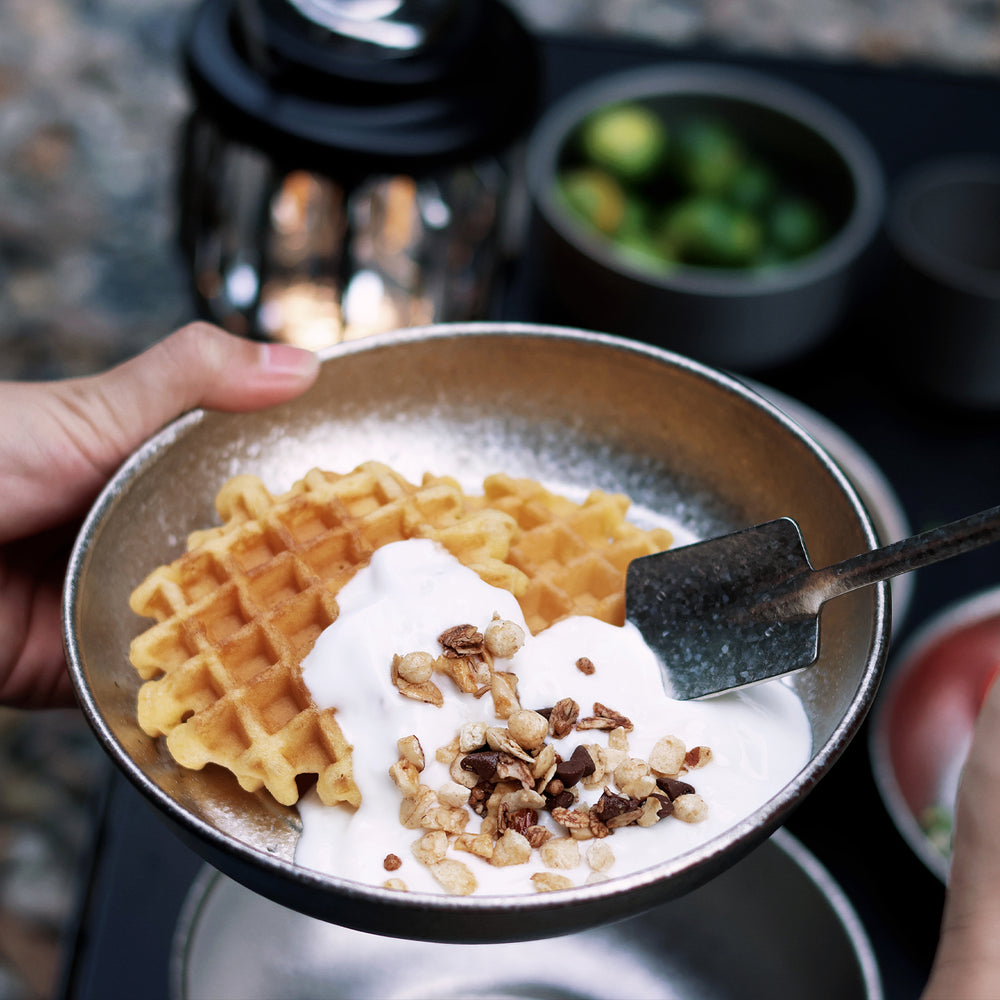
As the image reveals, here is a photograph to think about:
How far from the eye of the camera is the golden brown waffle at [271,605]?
0.78 metres

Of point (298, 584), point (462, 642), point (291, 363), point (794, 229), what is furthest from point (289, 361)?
point (794, 229)

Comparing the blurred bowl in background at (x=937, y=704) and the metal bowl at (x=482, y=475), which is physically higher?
the metal bowl at (x=482, y=475)

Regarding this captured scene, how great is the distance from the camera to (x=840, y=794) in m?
1.26

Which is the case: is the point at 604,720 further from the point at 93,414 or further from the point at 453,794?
the point at 93,414

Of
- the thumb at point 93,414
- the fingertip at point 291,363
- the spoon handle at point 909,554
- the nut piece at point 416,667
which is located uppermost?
the spoon handle at point 909,554

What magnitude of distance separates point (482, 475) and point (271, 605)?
9.3 inches

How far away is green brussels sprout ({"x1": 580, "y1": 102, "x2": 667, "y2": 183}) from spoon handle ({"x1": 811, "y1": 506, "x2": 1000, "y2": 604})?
1.12m

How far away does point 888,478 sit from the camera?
1601 mm

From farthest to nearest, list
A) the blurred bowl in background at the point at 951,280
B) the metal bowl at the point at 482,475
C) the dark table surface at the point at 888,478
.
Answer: the blurred bowl in background at the point at 951,280, the dark table surface at the point at 888,478, the metal bowl at the point at 482,475

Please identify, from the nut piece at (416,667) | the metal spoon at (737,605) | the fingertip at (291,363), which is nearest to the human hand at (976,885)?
the metal spoon at (737,605)

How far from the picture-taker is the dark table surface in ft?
3.80

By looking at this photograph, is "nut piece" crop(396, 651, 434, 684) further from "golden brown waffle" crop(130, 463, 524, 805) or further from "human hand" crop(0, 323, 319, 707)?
"human hand" crop(0, 323, 319, 707)

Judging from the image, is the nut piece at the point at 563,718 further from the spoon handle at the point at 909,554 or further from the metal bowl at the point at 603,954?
the metal bowl at the point at 603,954

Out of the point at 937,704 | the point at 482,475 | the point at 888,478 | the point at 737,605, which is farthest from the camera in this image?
the point at 888,478
